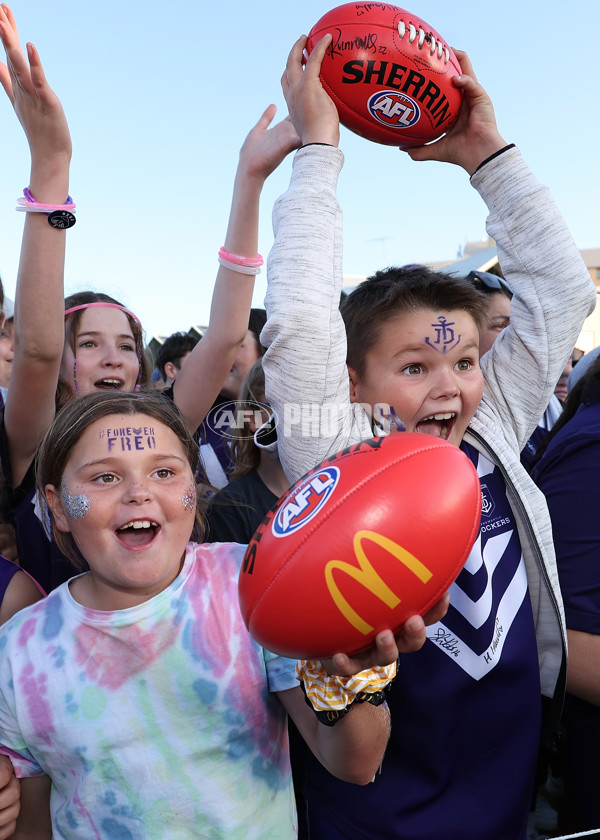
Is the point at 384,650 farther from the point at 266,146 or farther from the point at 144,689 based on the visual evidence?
the point at 266,146

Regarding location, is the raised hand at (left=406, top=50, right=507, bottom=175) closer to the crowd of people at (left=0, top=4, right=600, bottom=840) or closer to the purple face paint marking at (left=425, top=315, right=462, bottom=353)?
the crowd of people at (left=0, top=4, right=600, bottom=840)

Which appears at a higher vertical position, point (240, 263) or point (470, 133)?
point (470, 133)

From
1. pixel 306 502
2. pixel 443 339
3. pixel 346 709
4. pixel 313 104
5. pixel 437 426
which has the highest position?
pixel 313 104

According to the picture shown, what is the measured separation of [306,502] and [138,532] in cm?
Answer: 55

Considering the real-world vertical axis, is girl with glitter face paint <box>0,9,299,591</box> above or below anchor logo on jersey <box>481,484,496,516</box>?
above

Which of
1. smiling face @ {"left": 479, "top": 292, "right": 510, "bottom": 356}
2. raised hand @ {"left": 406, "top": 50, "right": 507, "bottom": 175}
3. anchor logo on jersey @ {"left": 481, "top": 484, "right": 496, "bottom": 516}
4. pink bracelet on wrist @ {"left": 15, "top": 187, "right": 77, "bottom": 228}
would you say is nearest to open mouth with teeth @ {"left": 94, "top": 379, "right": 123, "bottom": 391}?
pink bracelet on wrist @ {"left": 15, "top": 187, "right": 77, "bottom": 228}

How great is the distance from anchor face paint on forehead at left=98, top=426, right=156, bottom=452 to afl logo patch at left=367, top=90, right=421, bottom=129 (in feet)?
3.85

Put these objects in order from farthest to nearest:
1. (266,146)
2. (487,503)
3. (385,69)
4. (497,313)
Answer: (497,313) < (266,146) < (385,69) < (487,503)

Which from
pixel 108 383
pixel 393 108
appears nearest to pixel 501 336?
pixel 393 108

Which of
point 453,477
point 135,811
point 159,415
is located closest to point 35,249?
point 159,415

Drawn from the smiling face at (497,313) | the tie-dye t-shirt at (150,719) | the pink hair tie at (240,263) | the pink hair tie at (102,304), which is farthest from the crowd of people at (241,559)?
the smiling face at (497,313)

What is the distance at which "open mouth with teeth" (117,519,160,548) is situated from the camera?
155 centimetres

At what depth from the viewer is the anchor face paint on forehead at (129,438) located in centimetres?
161

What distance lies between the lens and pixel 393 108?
6.31 ft
